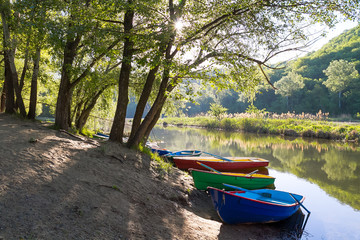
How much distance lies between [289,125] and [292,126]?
18.9 inches

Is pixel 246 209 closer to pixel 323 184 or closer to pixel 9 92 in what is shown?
pixel 323 184

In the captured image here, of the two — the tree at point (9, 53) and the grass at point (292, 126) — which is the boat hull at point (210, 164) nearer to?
the tree at point (9, 53)

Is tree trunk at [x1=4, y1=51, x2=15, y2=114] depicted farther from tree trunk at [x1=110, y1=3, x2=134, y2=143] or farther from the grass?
the grass

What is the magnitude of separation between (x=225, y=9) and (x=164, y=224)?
18.9ft

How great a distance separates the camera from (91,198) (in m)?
4.45

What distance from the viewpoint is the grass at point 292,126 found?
1038 inches

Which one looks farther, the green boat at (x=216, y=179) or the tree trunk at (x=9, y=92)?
the tree trunk at (x=9, y=92)

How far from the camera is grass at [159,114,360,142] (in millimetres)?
26375

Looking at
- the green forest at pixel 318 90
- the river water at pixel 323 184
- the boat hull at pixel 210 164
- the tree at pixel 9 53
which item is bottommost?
the river water at pixel 323 184

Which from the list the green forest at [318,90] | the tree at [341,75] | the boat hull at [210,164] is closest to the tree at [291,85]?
the green forest at [318,90]

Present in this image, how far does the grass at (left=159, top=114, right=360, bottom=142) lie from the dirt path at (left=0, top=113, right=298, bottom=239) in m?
23.8

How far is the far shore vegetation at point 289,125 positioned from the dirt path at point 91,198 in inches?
618

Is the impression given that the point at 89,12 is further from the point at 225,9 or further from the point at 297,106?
the point at 297,106

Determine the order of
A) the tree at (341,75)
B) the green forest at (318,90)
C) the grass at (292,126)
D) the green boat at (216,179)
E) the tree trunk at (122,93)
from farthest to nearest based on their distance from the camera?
the green forest at (318,90) → the tree at (341,75) → the grass at (292,126) → the tree trunk at (122,93) → the green boat at (216,179)
